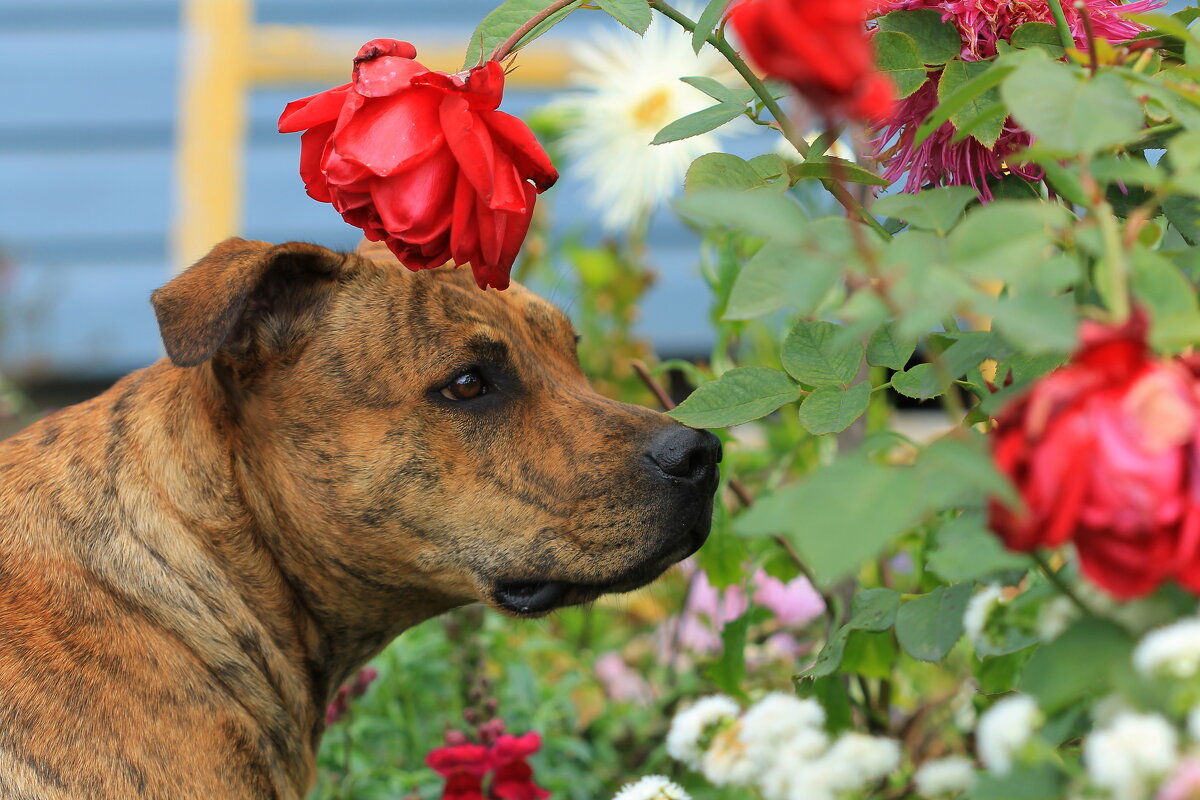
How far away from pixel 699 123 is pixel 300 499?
45.7 inches

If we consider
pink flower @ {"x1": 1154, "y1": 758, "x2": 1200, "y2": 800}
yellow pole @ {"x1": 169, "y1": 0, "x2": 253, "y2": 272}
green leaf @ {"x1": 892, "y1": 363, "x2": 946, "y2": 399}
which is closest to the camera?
pink flower @ {"x1": 1154, "y1": 758, "x2": 1200, "y2": 800}

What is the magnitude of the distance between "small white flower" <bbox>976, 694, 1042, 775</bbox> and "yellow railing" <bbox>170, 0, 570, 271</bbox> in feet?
17.0

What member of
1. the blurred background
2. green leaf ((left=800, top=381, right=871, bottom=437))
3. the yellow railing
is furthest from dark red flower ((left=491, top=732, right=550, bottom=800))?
the blurred background

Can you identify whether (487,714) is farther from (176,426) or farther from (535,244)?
(535,244)

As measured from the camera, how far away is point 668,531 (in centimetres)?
219

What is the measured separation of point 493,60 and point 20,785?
1.37m

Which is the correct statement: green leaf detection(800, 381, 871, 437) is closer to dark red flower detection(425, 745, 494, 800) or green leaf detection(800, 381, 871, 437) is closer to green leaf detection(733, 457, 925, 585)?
green leaf detection(733, 457, 925, 585)

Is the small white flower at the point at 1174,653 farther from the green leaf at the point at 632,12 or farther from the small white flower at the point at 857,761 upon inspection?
the green leaf at the point at 632,12

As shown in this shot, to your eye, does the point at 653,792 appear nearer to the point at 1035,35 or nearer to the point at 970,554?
the point at 970,554

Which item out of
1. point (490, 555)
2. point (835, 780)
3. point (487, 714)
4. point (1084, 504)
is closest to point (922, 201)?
point (1084, 504)

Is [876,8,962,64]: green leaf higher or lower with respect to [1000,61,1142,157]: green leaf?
lower

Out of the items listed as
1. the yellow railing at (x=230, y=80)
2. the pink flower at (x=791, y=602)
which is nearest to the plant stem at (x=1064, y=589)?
the pink flower at (x=791, y=602)

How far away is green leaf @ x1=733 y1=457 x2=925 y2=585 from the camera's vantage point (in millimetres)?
805

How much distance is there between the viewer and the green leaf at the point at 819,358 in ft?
5.00
